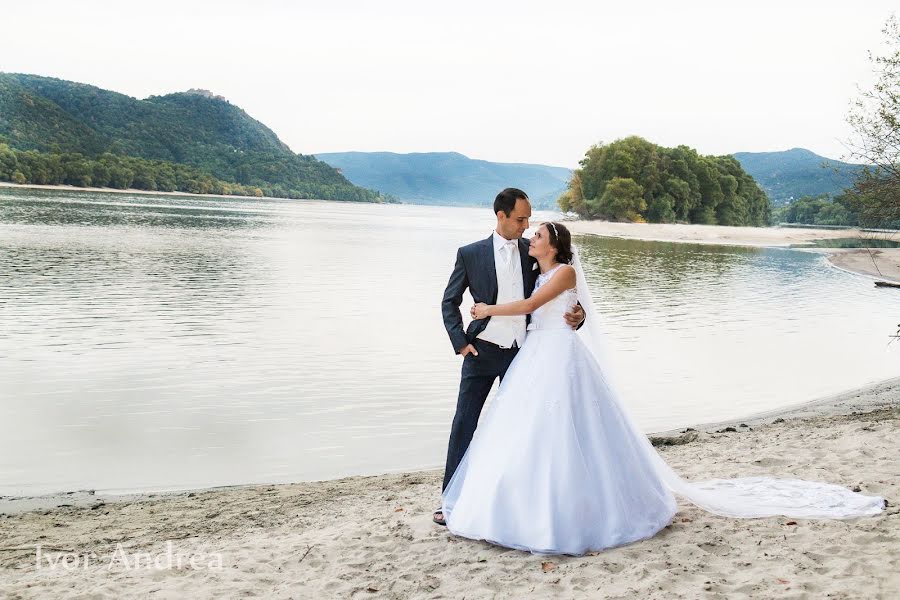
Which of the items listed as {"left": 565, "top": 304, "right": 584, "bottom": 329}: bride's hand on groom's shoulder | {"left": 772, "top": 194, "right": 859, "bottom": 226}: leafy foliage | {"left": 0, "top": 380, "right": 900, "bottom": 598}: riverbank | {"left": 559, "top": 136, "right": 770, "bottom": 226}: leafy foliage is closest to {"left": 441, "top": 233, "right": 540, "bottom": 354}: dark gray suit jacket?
{"left": 565, "top": 304, "right": 584, "bottom": 329}: bride's hand on groom's shoulder

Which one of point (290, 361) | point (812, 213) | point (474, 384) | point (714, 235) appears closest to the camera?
point (474, 384)

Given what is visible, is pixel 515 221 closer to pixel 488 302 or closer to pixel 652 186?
pixel 488 302

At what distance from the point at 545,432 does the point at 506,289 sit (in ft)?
3.47

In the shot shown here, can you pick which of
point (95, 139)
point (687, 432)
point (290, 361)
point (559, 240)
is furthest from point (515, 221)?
point (95, 139)

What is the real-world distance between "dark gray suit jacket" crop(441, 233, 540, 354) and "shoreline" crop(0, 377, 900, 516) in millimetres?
3324

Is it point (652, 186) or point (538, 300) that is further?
point (652, 186)

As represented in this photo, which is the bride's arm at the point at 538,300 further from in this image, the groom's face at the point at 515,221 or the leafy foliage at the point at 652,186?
the leafy foliage at the point at 652,186

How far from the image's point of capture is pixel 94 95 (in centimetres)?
19038

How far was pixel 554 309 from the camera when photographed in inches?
A: 217

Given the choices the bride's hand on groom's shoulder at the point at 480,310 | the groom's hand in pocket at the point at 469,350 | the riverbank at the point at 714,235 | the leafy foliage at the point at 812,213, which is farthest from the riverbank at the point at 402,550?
the leafy foliage at the point at 812,213

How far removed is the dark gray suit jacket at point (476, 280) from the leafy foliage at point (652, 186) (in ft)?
318

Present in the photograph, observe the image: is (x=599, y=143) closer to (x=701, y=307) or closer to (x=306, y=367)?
(x=701, y=307)

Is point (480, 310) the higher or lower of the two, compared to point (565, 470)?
higher

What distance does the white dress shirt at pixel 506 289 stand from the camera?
18.3ft
